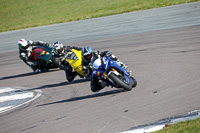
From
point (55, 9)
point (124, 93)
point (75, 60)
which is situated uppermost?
point (55, 9)

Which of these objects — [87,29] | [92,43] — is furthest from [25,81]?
[87,29]

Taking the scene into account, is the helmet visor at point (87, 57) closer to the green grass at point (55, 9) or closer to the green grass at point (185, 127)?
the green grass at point (185, 127)

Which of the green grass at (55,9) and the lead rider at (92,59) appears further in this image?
the green grass at (55,9)

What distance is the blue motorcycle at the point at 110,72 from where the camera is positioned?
9.38m

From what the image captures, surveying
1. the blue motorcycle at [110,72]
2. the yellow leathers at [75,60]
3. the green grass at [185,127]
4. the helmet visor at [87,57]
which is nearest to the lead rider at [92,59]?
the helmet visor at [87,57]

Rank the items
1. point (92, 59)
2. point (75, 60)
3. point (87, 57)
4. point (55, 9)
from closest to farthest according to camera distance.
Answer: point (92, 59) < point (87, 57) < point (75, 60) < point (55, 9)

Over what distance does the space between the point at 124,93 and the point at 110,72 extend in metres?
0.68

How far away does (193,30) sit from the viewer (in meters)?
17.6

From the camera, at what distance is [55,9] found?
126 feet

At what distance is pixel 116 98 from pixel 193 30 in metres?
9.43

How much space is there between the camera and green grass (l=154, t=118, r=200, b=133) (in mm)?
5562

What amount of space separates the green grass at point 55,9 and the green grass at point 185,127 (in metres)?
22.3

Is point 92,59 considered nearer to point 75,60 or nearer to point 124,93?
point 124,93

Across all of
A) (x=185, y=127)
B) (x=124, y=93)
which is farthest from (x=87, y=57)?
(x=185, y=127)
